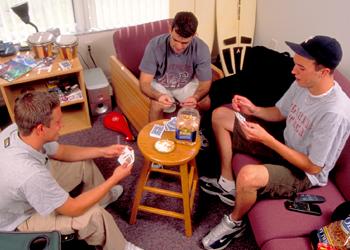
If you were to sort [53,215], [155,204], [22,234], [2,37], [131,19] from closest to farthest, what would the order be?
[22,234] → [53,215] → [155,204] → [2,37] → [131,19]

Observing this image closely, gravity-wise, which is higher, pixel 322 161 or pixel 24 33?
pixel 24 33

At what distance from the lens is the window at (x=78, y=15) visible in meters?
2.57

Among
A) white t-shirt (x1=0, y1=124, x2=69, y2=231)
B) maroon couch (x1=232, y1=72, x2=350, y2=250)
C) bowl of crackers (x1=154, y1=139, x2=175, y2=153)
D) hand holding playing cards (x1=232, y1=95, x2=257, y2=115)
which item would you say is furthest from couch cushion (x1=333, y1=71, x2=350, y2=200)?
white t-shirt (x1=0, y1=124, x2=69, y2=231)

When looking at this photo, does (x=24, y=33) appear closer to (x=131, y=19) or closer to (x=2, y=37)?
(x=2, y=37)

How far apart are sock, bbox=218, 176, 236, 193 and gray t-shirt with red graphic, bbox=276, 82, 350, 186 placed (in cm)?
47

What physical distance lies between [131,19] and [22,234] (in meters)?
2.28

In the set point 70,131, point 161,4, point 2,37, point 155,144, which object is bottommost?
point 70,131

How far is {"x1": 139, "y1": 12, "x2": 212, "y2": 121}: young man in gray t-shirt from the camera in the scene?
2.19 meters

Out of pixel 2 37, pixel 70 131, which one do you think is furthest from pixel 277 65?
pixel 2 37

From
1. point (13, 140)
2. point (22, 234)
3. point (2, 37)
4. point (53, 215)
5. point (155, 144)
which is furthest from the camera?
point (2, 37)

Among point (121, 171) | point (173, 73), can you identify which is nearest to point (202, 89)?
point (173, 73)

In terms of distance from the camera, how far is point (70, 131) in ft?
8.72

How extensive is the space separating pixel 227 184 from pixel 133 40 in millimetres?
1297

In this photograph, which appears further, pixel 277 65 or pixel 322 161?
pixel 277 65
